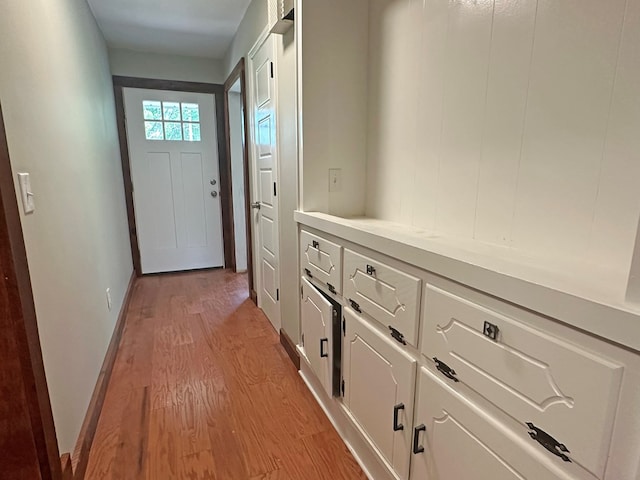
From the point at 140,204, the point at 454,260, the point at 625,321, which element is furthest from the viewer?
the point at 140,204

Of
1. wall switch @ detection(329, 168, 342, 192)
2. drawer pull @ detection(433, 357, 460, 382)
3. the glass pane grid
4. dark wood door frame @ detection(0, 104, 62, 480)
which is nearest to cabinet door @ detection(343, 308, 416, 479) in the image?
drawer pull @ detection(433, 357, 460, 382)

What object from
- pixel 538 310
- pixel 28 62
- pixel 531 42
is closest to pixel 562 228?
pixel 538 310

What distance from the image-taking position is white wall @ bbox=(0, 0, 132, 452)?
1.11m

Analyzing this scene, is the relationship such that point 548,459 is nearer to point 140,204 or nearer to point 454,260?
point 454,260

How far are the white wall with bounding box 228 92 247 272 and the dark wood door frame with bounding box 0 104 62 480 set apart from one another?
2.67 meters

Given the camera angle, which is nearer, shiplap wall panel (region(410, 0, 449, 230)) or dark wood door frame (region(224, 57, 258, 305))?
shiplap wall panel (region(410, 0, 449, 230))

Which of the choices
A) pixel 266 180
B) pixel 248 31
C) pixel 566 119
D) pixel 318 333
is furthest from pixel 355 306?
pixel 248 31

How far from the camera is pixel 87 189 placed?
195cm

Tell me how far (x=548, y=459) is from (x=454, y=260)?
418 millimetres

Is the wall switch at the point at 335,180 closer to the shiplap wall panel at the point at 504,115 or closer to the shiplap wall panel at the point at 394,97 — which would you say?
the shiplap wall panel at the point at 394,97

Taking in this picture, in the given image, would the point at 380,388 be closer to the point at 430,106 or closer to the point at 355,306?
the point at 355,306

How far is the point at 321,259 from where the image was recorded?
1612mm

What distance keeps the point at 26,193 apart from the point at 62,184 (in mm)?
458

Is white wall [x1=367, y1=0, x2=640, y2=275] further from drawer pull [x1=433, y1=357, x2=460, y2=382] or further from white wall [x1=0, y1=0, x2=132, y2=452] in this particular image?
white wall [x1=0, y1=0, x2=132, y2=452]
